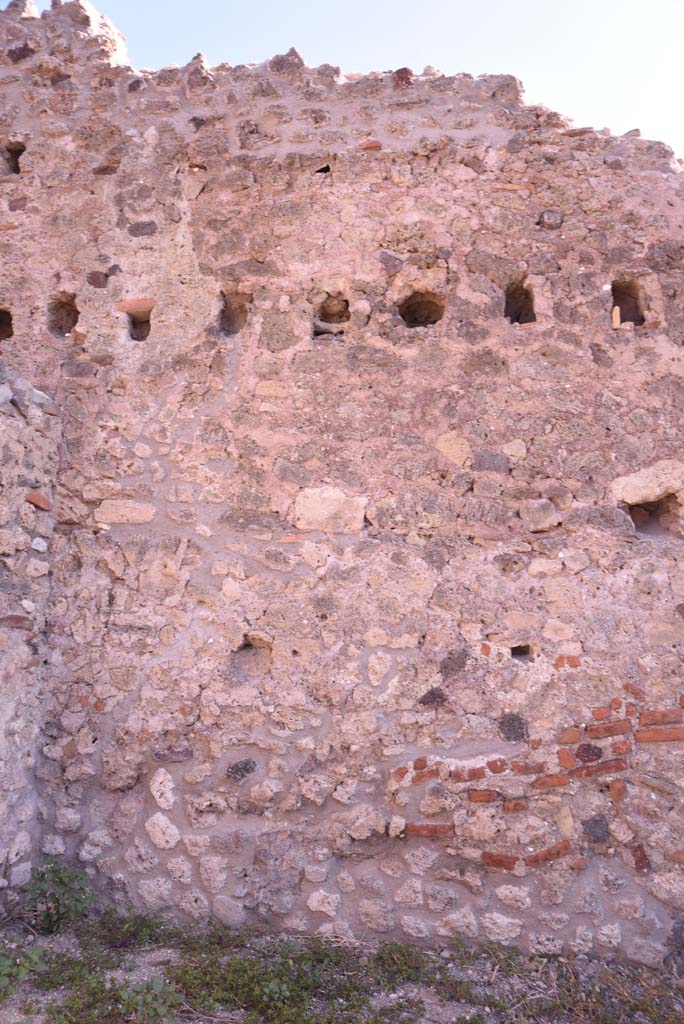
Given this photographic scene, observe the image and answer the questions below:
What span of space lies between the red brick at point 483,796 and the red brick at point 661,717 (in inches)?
28.7

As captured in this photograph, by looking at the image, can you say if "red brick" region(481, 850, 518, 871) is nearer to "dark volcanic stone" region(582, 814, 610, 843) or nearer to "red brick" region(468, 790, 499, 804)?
"red brick" region(468, 790, 499, 804)

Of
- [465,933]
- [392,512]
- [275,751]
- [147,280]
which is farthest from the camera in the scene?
[147,280]

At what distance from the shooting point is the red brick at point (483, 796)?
134 inches

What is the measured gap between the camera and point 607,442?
158 inches

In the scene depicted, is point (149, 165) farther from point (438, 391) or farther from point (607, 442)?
point (607, 442)

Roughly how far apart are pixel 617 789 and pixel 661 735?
31 cm

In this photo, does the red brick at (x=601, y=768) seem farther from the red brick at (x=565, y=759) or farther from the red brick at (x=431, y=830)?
the red brick at (x=431, y=830)

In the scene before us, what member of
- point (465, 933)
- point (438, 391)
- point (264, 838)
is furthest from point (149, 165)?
point (465, 933)

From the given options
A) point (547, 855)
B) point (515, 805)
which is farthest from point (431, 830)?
point (547, 855)

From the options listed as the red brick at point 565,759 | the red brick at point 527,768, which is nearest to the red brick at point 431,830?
the red brick at point 527,768

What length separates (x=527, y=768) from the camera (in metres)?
3.45

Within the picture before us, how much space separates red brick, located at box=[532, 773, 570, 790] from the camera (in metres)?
3.43

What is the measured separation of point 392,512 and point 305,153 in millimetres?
2130

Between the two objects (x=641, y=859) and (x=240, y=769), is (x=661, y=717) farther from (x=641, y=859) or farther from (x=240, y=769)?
(x=240, y=769)
